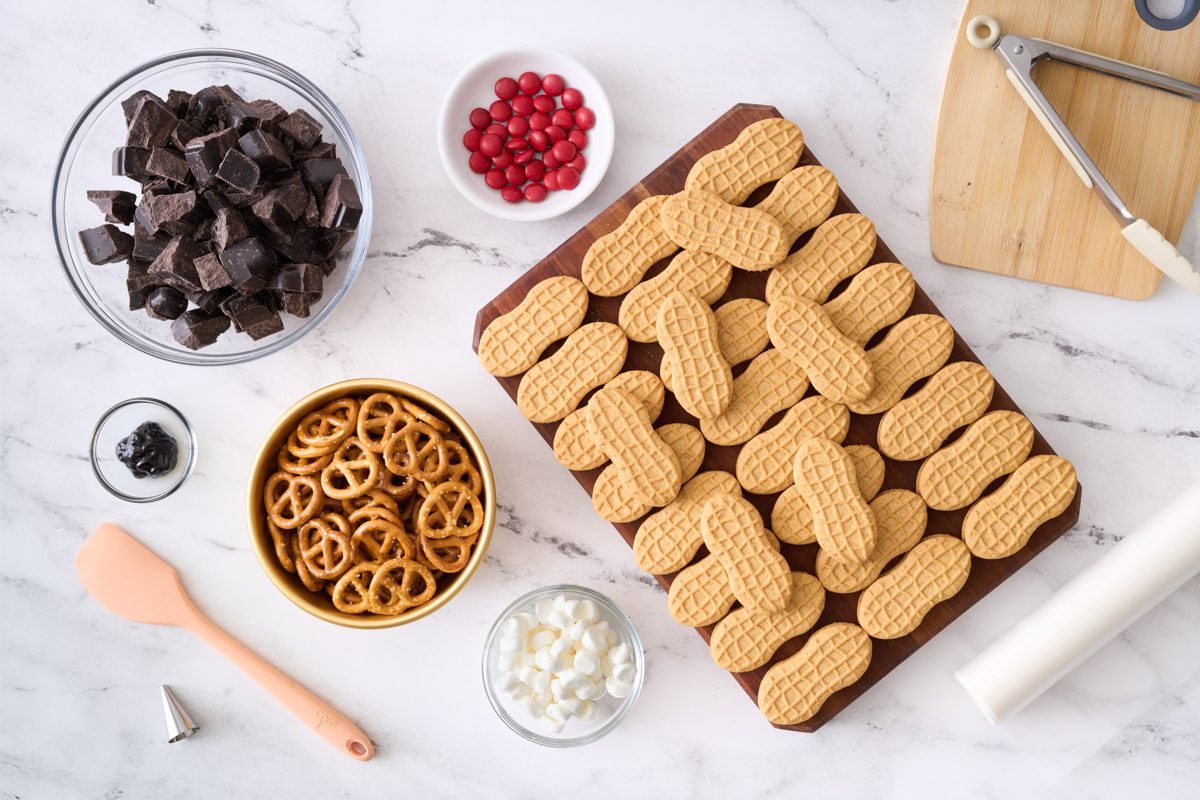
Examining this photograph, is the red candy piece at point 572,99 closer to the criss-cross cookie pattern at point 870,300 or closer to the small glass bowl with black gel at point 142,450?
the criss-cross cookie pattern at point 870,300

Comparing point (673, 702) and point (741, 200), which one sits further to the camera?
point (673, 702)

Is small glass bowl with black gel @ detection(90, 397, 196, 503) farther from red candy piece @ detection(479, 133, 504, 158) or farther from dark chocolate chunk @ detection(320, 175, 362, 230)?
red candy piece @ detection(479, 133, 504, 158)

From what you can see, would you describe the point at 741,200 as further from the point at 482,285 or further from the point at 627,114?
the point at 482,285

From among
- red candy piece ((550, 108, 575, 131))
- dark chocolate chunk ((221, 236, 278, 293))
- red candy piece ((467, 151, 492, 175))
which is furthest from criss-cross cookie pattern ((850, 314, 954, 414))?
dark chocolate chunk ((221, 236, 278, 293))

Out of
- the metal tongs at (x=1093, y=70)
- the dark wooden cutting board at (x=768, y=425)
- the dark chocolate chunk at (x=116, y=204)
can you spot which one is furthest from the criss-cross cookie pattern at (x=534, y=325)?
the metal tongs at (x=1093, y=70)

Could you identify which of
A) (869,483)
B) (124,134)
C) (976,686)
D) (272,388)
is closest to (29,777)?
(272,388)

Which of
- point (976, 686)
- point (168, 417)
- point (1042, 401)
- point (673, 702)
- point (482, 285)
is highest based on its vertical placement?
point (482, 285)
